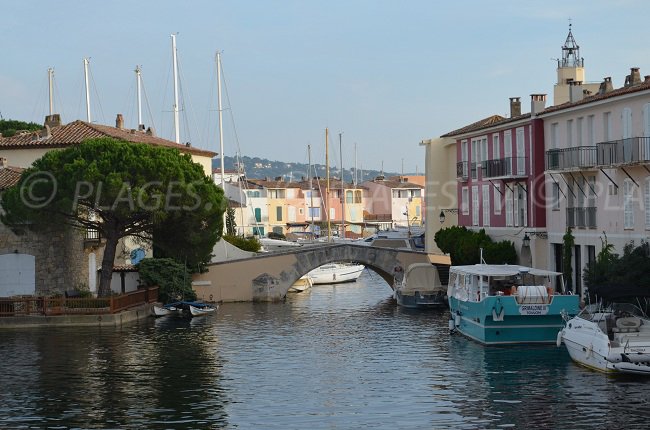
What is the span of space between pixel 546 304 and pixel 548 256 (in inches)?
609

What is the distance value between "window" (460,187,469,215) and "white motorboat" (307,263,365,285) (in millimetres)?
20059

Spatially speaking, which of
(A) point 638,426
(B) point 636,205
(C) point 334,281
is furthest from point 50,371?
(C) point 334,281

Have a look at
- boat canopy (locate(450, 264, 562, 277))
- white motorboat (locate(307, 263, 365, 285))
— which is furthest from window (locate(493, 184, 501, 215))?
white motorboat (locate(307, 263, 365, 285))

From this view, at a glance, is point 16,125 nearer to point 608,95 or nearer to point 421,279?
point 421,279

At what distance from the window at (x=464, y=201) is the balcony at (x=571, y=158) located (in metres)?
14.8

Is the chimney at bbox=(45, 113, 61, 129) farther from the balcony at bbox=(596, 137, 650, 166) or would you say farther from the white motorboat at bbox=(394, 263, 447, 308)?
the balcony at bbox=(596, 137, 650, 166)

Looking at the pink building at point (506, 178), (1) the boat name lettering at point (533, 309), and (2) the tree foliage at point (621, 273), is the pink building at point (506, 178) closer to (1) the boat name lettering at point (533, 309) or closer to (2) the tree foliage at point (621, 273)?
(2) the tree foliage at point (621, 273)

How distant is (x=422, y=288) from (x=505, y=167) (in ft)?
28.3

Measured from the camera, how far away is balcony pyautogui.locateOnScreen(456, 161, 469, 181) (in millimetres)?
72469

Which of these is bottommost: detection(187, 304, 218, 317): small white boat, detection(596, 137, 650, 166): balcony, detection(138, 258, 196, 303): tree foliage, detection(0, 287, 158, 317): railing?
detection(187, 304, 218, 317): small white boat

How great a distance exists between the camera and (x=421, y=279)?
66.4 metres

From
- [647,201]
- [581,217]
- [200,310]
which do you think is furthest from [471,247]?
[647,201]

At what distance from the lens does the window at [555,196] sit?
57.8 meters

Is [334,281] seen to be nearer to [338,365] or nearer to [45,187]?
[45,187]
